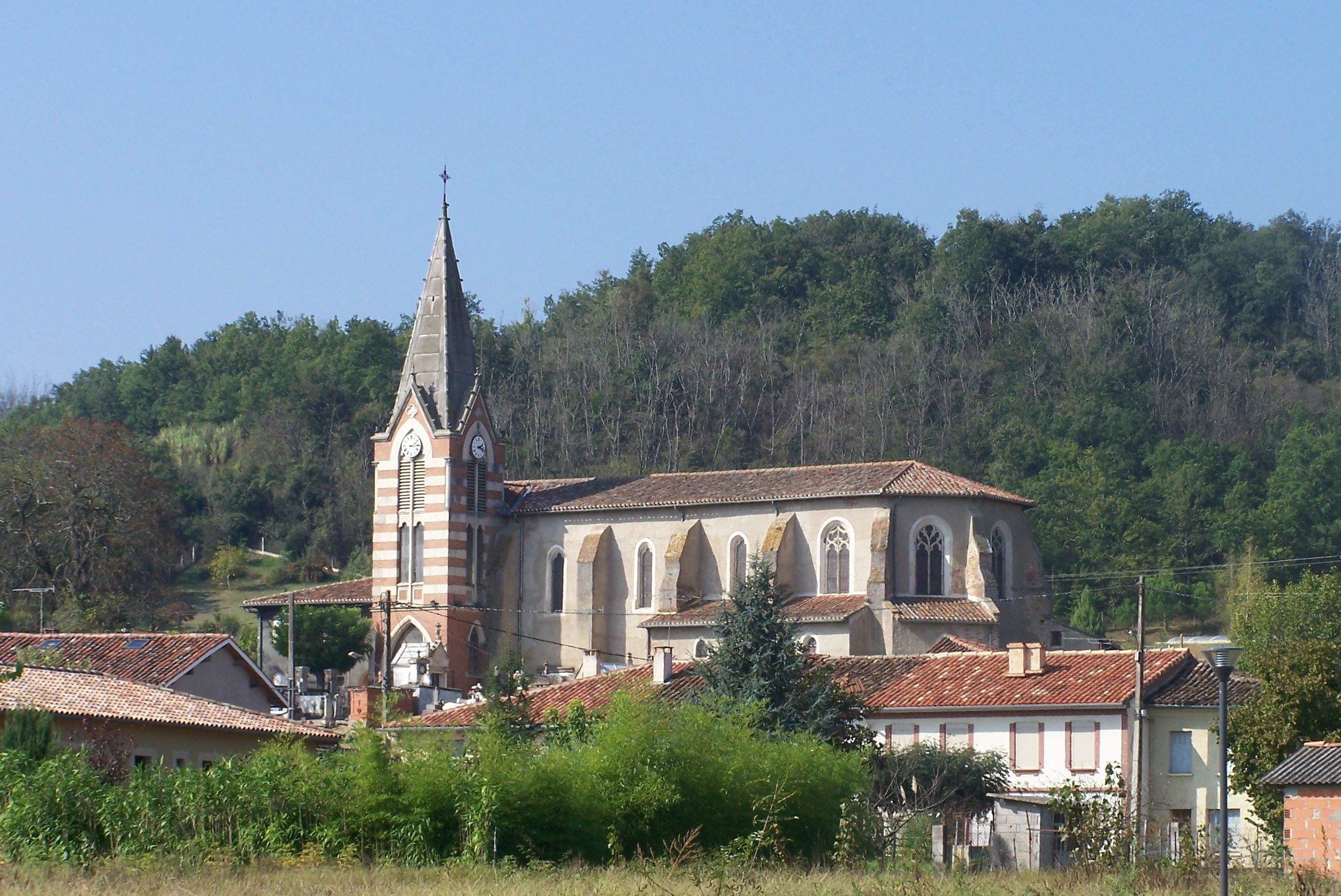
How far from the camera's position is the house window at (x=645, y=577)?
204ft

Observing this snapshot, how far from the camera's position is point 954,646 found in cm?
5397

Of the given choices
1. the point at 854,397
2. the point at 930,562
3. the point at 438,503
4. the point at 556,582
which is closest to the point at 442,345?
the point at 438,503

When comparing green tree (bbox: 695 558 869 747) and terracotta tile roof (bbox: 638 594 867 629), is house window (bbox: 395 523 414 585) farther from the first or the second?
green tree (bbox: 695 558 869 747)

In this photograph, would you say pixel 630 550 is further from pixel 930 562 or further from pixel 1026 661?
pixel 1026 661

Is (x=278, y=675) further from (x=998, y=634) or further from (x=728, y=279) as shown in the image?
(x=728, y=279)

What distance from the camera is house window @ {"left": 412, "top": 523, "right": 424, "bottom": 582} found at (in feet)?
209

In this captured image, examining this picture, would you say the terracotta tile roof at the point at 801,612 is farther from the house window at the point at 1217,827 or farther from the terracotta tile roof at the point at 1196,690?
the house window at the point at 1217,827

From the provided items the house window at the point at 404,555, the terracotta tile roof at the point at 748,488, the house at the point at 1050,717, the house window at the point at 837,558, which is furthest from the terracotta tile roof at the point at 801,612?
the house at the point at 1050,717

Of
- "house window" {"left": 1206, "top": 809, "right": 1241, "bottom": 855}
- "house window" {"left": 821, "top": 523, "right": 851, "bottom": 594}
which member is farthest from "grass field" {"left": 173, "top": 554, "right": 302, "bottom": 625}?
"house window" {"left": 1206, "top": 809, "right": 1241, "bottom": 855}

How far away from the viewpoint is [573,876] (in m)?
23.6

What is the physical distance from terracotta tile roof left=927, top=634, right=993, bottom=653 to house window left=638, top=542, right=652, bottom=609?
10.2 m

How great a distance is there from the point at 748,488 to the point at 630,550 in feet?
14.2

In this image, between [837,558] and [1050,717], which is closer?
[1050,717]

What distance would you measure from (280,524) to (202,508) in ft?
16.8
